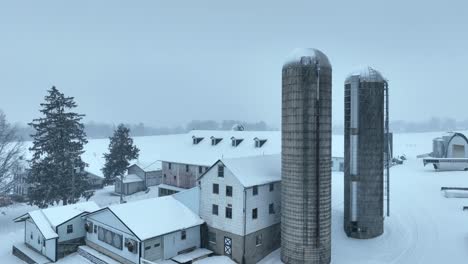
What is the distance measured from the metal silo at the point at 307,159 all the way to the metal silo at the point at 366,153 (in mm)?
4346

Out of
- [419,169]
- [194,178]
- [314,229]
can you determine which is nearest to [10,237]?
[194,178]

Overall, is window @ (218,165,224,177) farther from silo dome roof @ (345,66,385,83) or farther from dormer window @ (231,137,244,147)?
dormer window @ (231,137,244,147)

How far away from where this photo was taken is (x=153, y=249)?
2495cm

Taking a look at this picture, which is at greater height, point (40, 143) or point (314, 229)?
point (40, 143)

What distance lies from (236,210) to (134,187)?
32.3 metres

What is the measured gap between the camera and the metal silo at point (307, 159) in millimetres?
24562

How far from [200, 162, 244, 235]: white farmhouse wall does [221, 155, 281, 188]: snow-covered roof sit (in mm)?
495

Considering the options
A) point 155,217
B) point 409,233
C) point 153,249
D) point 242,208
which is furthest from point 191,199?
point 409,233

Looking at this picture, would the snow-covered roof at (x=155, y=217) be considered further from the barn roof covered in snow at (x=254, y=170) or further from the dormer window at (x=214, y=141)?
the dormer window at (x=214, y=141)

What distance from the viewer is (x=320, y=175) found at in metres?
24.9

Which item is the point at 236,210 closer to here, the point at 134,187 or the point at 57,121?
the point at 57,121

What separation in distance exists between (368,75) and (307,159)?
32.9 ft

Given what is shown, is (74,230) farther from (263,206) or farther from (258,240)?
(263,206)

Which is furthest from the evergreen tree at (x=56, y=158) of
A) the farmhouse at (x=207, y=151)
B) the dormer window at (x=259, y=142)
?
the dormer window at (x=259, y=142)
